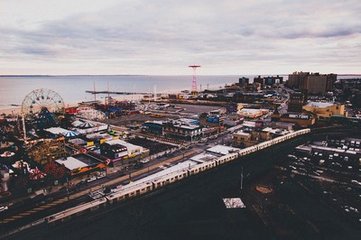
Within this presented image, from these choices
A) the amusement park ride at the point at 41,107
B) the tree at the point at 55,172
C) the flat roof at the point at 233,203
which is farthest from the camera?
the amusement park ride at the point at 41,107

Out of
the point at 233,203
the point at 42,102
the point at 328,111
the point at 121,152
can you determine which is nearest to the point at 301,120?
the point at 328,111

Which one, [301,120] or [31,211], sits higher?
[301,120]

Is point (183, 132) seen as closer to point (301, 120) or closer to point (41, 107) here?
point (301, 120)

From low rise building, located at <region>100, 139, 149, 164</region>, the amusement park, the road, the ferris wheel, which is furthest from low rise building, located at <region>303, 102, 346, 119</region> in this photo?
the ferris wheel

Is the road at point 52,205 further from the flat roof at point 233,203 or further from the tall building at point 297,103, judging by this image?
the tall building at point 297,103

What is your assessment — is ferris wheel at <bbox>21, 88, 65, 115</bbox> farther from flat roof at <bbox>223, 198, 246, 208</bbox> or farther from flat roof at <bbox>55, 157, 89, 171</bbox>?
flat roof at <bbox>223, 198, 246, 208</bbox>

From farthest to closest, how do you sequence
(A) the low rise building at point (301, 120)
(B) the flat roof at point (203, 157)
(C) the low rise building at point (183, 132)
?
(A) the low rise building at point (301, 120) → (C) the low rise building at point (183, 132) → (B) the flat roof at point (203, 157)

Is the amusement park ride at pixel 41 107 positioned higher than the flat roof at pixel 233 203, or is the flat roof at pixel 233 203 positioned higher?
the amusement park ride at pixel 41 107

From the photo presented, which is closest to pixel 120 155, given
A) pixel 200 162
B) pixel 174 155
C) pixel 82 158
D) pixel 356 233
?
pixel 82 158

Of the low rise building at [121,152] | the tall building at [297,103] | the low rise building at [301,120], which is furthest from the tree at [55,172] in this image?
the tall building at [297,103]
